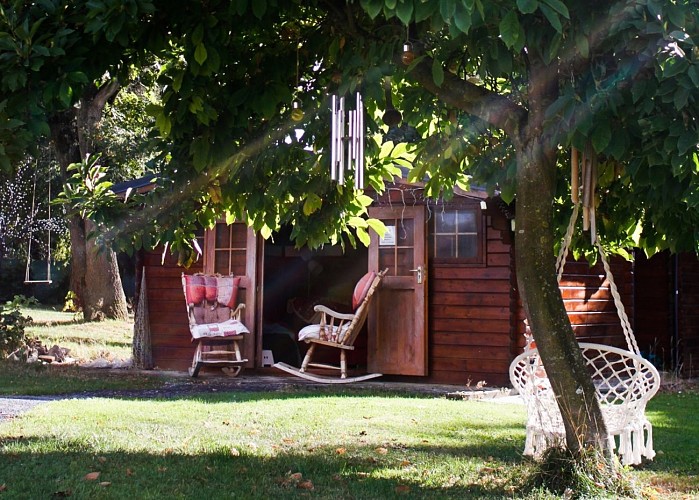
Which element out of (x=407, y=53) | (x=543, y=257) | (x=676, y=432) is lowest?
(x=676, y=432)

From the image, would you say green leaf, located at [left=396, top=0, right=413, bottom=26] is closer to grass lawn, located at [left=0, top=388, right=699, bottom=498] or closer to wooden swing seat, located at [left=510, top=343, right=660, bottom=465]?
wooden swing seat, located at [left=510, top=343, right=660, bottom=465]

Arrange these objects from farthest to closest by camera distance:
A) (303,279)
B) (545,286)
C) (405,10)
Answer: (303,279), (545,286), (405,10)

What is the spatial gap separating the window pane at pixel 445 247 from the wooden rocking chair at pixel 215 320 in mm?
2431

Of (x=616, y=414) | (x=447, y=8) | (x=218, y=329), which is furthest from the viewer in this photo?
(x=218, y=329)

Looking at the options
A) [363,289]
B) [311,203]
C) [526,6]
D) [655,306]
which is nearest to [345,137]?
[311,203]

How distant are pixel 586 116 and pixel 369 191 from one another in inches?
245

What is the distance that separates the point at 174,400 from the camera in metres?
7.77

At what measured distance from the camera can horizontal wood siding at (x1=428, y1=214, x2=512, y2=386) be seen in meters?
9.21

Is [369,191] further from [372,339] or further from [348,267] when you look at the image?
[348,267]

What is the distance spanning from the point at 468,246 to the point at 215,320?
3.17 metres

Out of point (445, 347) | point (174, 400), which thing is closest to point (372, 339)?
point (445, 347)

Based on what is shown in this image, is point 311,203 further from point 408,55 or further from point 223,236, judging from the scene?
point 223,236

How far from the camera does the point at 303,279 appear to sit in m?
14.2

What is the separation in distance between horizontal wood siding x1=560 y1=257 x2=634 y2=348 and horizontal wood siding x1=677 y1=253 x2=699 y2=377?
90cm
